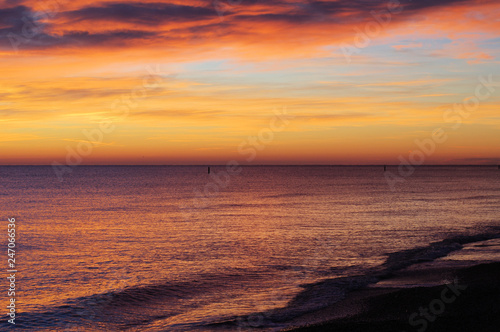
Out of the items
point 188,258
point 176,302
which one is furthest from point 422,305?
point 188,258

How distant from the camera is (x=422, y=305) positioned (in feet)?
51.4

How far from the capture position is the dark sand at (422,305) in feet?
44.9

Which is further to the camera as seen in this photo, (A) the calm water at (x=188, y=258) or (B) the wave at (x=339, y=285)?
(A) the calm water at (x=188, y=258)

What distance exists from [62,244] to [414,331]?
26.0 meters

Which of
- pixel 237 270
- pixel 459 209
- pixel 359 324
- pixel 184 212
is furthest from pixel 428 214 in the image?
pixel 359 324

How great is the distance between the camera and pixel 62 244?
32.6 metres

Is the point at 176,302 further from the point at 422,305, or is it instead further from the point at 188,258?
the point at 422,305

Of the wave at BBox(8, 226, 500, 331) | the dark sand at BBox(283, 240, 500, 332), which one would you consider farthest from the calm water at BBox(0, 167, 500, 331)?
the dark sand at BBox(283, 240, 500, 332)

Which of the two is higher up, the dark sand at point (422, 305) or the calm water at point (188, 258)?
the calm water at point (188, 258)

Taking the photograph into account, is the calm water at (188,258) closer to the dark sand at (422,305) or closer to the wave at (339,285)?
the wave at (339,285)

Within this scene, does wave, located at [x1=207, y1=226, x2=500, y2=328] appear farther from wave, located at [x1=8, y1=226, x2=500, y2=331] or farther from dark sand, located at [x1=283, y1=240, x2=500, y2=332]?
dark sand, located at [x1=283, y1=240, x2=500, y2=332]

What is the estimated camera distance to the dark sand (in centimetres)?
1370

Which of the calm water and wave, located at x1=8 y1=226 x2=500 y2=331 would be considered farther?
the calm water

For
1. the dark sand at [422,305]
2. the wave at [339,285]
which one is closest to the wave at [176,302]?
the wave at [339,285]
